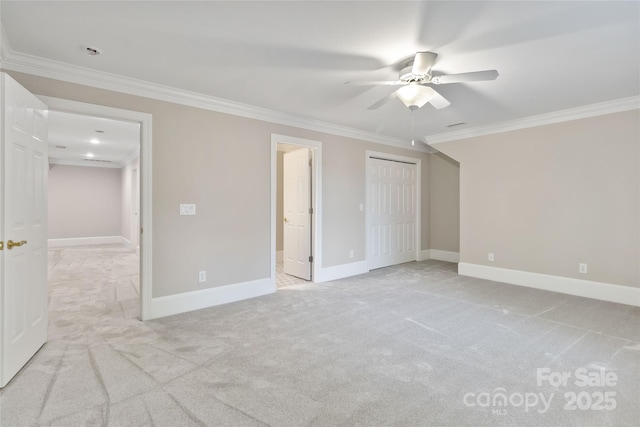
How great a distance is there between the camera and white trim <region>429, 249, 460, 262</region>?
21.5ft

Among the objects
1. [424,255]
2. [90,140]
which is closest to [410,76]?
[424,255]

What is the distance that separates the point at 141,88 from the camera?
324cm

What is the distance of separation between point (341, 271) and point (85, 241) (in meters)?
8.58

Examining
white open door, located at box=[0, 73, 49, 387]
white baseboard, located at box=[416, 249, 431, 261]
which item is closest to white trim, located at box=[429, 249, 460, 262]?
white baseboard, located at box=[416, 249, 431, 261]

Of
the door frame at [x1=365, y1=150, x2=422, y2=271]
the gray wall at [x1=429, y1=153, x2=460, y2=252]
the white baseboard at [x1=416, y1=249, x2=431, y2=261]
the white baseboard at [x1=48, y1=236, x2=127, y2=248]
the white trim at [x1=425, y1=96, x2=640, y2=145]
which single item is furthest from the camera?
the white baseboard at [x1=48, y1=236, x2=127, y2=248]

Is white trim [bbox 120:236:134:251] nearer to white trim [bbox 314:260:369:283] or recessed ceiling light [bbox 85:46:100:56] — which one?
white trim [bbox 314:260:369:283]

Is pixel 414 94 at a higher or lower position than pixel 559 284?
higher

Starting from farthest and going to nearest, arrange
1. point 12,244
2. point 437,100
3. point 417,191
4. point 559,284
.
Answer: point 417,191, point 559,284, point 437,100, point 12,244

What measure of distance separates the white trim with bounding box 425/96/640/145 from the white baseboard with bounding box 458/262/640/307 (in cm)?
227

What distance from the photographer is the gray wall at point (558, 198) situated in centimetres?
→ 389

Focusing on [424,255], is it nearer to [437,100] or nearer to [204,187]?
[437,100]

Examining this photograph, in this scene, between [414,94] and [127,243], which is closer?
[414,94]

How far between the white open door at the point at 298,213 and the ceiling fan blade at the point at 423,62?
259cm

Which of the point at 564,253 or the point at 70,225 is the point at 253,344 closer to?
the point at 564,253
